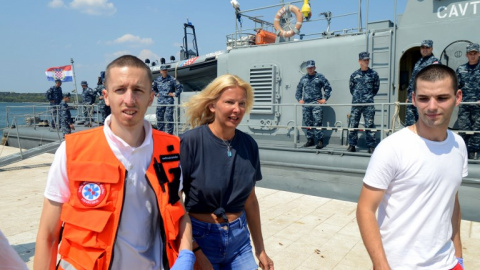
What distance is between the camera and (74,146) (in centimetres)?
147

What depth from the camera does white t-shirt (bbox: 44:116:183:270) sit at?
56.9 inches

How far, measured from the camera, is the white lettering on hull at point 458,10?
5672 mm

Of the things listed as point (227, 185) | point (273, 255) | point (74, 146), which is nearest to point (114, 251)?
point (74, 146)

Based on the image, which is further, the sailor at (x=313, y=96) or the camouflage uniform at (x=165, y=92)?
the camouflage uniform at (x=165, y=92)

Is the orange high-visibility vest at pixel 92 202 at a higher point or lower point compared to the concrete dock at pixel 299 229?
higher

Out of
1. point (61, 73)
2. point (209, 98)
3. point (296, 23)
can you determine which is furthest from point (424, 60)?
point (61, 73)

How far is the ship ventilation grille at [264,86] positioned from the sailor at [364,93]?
1.93 meters


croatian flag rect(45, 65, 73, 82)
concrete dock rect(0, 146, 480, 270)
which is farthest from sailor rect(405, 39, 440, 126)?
croatian flag rect(45, 65, 73, 82)

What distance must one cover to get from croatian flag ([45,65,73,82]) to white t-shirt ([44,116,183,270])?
1404 cm

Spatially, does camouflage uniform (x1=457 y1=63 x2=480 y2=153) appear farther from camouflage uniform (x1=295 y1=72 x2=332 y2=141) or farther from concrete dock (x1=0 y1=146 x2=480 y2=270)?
camouflage uniform (x1=295 y1=72 x2=332 y2=141)

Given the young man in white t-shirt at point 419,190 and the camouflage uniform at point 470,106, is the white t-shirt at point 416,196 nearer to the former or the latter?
the young man in white t-shirt at point 419,190

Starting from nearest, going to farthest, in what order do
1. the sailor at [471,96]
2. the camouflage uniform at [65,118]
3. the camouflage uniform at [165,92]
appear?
the sailor at [471,96]
the camouflage uniform at [165,92]
the camouflage uniform at [65,118]

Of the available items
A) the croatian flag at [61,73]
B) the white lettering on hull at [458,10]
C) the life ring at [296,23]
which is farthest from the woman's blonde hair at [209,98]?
the croatian flag at [61,73]

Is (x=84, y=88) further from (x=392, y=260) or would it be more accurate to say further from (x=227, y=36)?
(x=392, y=260)
